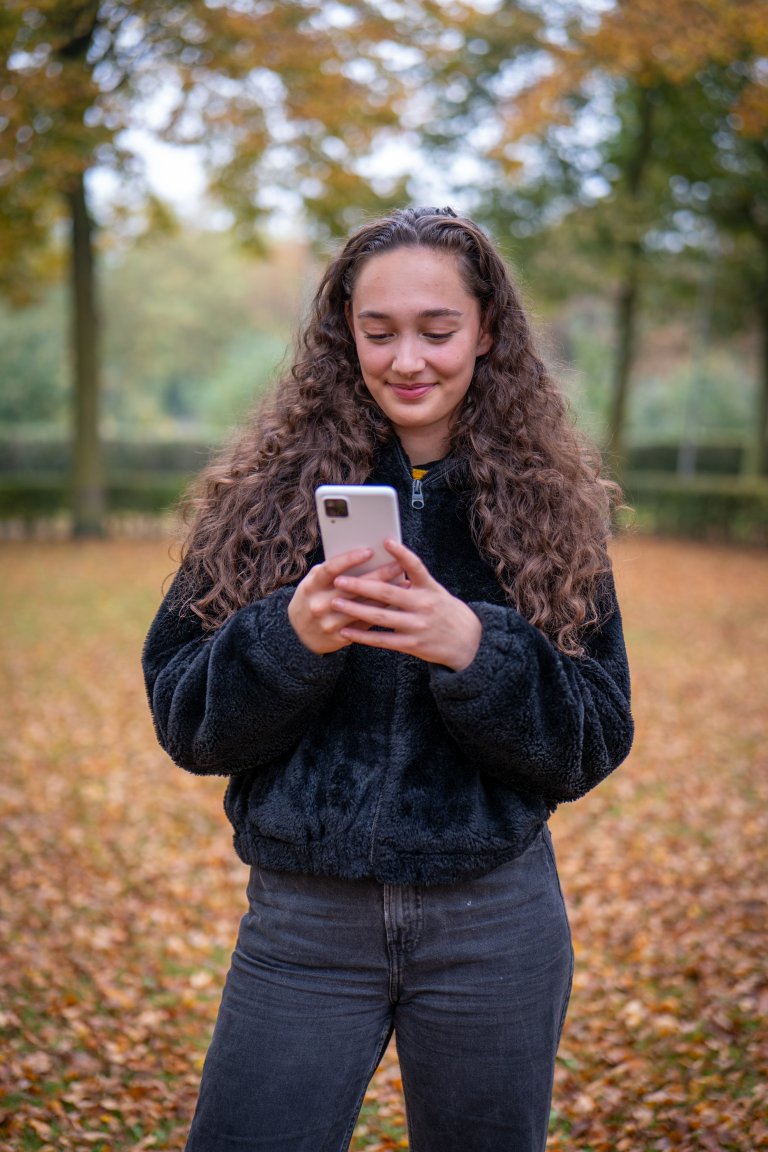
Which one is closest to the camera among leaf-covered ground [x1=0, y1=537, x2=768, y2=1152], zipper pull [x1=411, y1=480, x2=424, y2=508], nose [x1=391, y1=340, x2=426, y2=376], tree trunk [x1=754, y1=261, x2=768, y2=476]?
nose [x1=391, y1=340, x2=426, y2=376]

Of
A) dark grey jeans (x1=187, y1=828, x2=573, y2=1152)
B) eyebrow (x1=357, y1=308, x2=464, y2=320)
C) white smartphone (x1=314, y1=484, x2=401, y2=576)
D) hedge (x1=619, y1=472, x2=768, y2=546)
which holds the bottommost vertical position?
hedge (x1=619, y1=472, x2=768, y2=546)

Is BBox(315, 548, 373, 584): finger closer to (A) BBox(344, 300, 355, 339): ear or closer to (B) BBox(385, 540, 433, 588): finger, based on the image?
(B) BBox(385, 540, 433, 588): finger

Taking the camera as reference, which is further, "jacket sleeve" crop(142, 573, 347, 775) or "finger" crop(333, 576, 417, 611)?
"jacket sleeve" crop(142, 573, 347, 775)

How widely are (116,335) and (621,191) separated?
2488cm

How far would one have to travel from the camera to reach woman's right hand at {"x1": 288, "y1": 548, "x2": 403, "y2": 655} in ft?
5.36

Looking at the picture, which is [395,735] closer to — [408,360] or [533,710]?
[533,710]

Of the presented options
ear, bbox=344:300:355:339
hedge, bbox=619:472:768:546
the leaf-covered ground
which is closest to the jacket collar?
ear, bbox=344:300:355:339

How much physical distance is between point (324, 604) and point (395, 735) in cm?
32

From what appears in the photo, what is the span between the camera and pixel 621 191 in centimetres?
2039

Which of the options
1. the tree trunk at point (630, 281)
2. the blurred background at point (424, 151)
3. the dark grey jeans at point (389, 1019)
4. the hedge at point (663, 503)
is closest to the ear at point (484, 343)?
the dark grey jeans at point (389, 1019)

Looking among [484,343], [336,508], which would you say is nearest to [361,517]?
[336,508]

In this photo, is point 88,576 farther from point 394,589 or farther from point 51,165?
point 394,589

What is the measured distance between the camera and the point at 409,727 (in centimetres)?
186

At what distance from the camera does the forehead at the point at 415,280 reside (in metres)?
1.90
